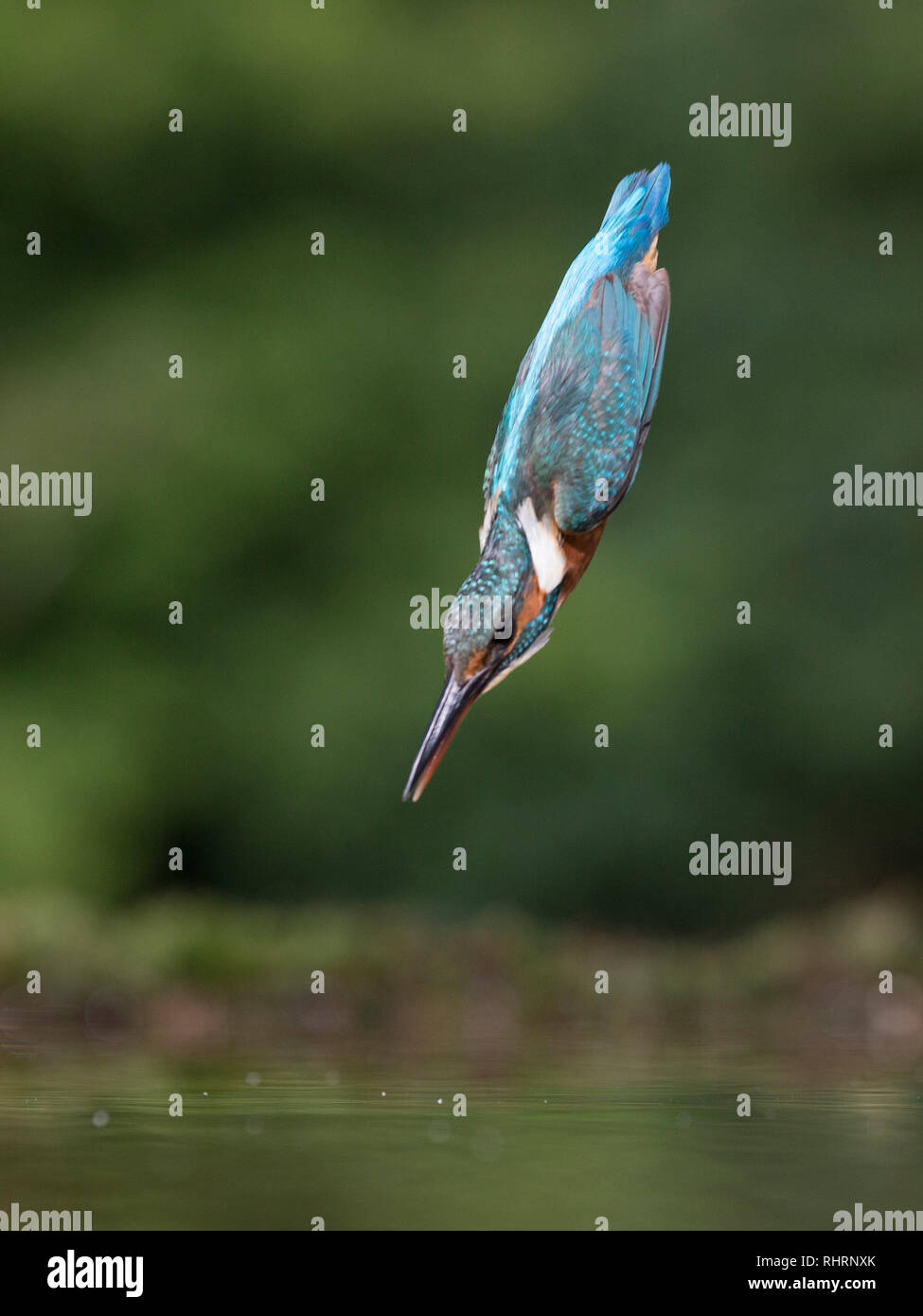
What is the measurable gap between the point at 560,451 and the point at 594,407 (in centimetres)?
8

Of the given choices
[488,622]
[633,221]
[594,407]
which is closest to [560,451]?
[594,407]

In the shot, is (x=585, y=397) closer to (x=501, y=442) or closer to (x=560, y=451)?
(x=560, y=451)

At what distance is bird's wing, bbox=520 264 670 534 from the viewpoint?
2609 millimetres

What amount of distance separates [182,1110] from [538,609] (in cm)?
105

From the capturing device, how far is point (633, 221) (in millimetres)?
2787

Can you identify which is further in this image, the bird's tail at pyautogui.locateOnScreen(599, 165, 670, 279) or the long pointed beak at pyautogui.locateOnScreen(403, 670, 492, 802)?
the bird's tail at pyautogui.locateOnScreen(599, 165, 670, 279)

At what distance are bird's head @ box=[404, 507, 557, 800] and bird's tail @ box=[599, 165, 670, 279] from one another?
17.7 inches

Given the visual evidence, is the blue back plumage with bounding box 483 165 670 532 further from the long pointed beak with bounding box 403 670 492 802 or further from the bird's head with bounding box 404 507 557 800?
the long pointed beak with bounding box 403 670 492 802

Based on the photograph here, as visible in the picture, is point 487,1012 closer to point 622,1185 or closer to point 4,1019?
point 4,1019

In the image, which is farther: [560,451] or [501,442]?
[501,442]

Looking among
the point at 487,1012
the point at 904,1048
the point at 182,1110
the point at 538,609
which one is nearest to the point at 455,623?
the point at 538,609

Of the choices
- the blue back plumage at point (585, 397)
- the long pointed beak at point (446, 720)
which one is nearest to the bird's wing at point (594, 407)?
the blue back plumage at point (585, 397)

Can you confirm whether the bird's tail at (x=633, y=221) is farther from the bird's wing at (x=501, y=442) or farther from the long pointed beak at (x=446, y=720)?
the long pointed beak at (x=446, y=720)

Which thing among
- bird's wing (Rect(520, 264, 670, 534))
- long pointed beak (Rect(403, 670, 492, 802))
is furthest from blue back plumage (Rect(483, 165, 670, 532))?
long pointed beak (Rect(403, 670, 492, 802))
